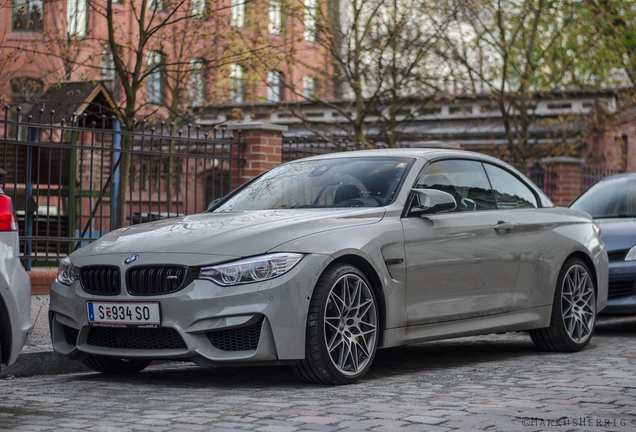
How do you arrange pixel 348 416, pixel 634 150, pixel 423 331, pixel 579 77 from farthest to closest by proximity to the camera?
pixel 634 150 → pixel 579 77 → pixel 423 331 → pixel 348 416

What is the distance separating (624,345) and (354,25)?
11100 millimetres

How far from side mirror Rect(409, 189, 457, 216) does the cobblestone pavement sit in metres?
1.11

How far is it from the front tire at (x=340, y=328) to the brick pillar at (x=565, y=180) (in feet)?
43.7

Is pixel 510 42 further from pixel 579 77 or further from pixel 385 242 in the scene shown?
pixel 385 242

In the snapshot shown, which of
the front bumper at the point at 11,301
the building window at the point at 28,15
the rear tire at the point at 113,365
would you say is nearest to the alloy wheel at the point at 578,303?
the rear tire at the point at 113,365

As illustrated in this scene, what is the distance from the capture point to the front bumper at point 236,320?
5.24 meters

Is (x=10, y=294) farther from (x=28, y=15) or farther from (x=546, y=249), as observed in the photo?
(x=28, y=15)

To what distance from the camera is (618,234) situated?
935 cm

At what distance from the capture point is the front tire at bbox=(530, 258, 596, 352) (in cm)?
745

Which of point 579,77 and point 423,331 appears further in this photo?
point 579,77

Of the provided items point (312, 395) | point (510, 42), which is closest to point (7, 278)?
point (312, 395)

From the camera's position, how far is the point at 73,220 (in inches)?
495

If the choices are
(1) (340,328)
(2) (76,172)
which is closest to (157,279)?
(1) (340,328)

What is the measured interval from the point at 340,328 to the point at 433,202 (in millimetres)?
1157
